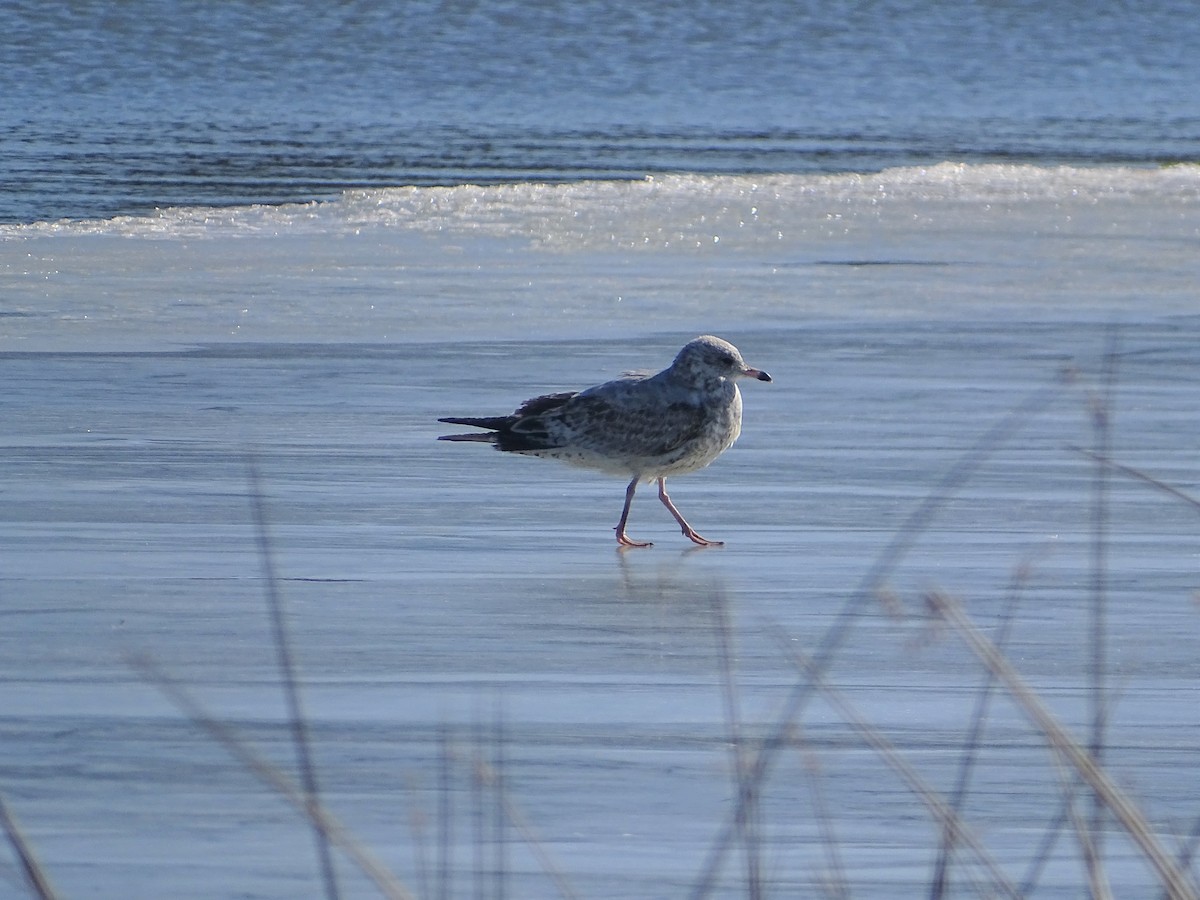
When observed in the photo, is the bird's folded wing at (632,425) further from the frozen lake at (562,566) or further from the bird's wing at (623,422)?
the frozen lake at (562,566)

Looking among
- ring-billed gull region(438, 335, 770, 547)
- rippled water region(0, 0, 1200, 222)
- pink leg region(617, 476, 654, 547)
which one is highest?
ring-billed gull region(438, 335, 770, 547)

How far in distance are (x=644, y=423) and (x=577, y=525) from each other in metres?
0.41

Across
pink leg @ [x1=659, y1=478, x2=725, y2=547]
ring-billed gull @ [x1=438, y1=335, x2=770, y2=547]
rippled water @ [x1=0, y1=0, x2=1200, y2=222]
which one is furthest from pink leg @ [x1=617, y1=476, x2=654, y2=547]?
rippled water @ [x1=0, y1=0, x2=1200, y2=222]

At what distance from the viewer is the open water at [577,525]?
392 cm

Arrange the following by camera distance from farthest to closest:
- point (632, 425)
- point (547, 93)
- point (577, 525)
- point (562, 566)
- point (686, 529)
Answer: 1. point (547, 93)
2. point (577, 525)
3. point (632, 425)
4. point (686, 529)
5. point (562, 566)

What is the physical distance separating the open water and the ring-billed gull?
23cm

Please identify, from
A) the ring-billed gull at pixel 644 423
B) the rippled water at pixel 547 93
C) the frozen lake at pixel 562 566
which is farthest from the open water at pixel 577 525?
the rippled water at pixel 547 93

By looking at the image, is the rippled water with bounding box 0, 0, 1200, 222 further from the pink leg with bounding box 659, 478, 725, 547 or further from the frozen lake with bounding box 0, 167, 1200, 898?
the pink leg with bounding box 659, 478, 725, 547

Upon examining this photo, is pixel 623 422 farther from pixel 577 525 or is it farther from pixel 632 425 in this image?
pixel 577 525

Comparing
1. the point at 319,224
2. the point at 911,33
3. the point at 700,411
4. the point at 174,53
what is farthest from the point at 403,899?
the point at 911,33

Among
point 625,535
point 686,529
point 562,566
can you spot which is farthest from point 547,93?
point 562,566

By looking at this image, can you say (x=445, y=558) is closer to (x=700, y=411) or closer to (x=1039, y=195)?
(x=700, y=411)

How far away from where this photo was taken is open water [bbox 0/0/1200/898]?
3922mm

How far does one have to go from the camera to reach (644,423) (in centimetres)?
659
